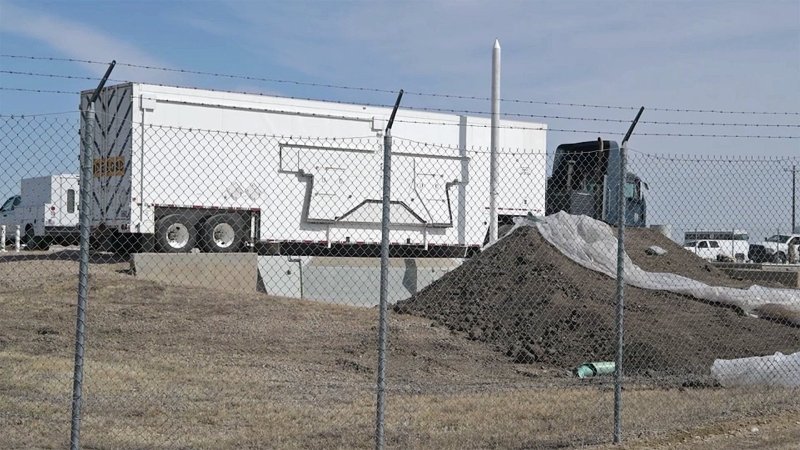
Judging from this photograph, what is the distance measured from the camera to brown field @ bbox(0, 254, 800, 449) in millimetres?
8250

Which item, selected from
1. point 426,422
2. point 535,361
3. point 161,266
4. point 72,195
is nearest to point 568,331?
point 535,361

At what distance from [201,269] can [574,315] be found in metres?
7.07

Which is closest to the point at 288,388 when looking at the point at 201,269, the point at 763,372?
the point at 763,372

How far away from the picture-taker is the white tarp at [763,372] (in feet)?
35.1

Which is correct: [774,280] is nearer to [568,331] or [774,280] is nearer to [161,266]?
[568,331]

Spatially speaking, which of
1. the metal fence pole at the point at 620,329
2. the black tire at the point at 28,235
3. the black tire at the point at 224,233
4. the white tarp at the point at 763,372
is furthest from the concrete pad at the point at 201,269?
the black tire at the point at 28,235

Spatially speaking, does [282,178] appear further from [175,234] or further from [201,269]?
[201,269]

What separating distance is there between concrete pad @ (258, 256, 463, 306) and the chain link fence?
0.16 feet

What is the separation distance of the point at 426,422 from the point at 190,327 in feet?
20.6

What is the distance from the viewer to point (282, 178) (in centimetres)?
2128

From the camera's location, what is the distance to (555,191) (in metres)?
20.0

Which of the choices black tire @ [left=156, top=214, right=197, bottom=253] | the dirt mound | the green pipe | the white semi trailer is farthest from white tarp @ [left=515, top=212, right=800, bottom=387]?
black tire @ [left=156, top=214, right=197, bottom=253]

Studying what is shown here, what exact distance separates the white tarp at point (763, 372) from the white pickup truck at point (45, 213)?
17058 millimetres

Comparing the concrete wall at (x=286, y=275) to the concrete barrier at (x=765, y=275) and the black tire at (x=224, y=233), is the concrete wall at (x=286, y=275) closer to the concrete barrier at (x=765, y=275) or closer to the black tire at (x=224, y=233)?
the black tire at (x=224, y=233)
